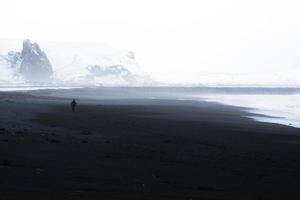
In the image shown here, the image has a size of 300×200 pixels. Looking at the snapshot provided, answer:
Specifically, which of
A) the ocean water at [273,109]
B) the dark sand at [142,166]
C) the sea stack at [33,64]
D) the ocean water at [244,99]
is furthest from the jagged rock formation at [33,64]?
the dark sand at [142,166]

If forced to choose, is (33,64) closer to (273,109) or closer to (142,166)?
(273,109)

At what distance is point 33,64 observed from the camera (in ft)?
584

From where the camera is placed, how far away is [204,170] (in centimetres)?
1388

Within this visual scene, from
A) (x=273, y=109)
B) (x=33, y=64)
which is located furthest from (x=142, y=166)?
(x=33, y=64)

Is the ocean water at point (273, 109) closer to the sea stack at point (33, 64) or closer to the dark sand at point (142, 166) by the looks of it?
the dark sand at point (142, 166)

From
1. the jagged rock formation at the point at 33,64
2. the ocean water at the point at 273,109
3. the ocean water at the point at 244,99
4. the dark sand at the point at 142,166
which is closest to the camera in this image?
the dark sand at the point at 142,166

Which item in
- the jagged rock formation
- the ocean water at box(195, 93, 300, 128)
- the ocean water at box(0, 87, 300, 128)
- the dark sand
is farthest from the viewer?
the jagged rock formation

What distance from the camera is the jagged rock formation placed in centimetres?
17675

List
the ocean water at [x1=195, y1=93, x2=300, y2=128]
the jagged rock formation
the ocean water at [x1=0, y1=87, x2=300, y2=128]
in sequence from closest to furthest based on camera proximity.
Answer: the ocean water at [x1=195, y1=93, x2=300, y2=128], the ocean water at [x1=0, y1=87, x2=300, y2=128], the jagged rock formation

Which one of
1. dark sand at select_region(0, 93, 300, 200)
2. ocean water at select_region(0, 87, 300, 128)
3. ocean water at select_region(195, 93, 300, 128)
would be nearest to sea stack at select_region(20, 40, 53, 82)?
ocean water at select_region(0, 87, 300, 128)

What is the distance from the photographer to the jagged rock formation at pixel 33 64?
177 metres

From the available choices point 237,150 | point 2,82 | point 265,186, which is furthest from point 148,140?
point 2,82

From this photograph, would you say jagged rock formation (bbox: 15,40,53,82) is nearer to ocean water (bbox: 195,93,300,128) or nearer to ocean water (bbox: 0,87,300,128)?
ocean water (bbox: 0,87,300,128)

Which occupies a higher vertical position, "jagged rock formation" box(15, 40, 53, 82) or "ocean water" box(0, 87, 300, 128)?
"jagged rock formation" box(15, 40, 53, 82)
